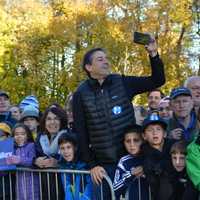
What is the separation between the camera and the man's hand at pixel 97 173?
482cm

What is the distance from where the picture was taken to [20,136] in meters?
5.98

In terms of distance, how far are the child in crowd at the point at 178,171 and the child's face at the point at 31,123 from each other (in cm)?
253

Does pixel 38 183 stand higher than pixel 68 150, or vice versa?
pixel 68 150

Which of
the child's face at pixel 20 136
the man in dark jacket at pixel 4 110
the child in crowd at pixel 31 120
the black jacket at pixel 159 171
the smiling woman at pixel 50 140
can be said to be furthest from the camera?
the man in dark jacket at pixel 4 110

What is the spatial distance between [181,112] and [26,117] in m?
2.28

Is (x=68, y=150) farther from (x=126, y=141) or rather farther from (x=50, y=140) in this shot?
(x=126, y=141)

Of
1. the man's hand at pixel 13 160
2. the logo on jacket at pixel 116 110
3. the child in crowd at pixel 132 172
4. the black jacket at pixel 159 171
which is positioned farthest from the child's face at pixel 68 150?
the black jacket at pixel 159 171

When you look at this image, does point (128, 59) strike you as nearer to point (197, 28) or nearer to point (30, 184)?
point (197, 28)

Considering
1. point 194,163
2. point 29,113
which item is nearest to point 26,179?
point 29,113

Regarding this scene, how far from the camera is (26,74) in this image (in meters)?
29.8

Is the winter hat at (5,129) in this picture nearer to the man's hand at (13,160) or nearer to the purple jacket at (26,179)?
the purple jacket at (26,179)

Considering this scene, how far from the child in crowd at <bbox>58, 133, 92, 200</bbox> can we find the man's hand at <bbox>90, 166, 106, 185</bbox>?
51 centimetres

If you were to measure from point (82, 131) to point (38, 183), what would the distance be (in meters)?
1.31

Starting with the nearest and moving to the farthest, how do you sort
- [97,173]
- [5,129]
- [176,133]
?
[97,173] < [176,133] < [5,129]
